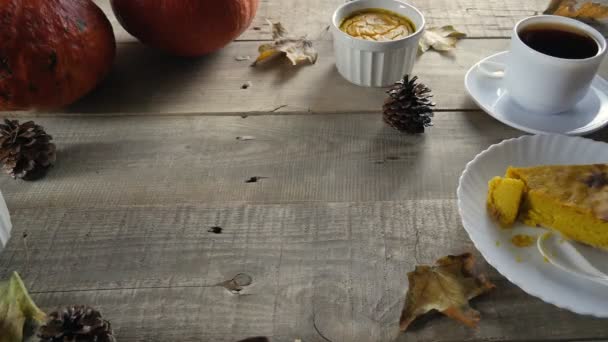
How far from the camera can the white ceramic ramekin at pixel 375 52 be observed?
69cm

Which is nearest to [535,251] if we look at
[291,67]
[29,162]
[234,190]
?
[234,190]

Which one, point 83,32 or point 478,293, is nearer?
point 478,293

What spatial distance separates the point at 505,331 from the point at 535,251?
0.09 meters

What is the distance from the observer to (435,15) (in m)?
0.87

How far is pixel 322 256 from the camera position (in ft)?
1.73

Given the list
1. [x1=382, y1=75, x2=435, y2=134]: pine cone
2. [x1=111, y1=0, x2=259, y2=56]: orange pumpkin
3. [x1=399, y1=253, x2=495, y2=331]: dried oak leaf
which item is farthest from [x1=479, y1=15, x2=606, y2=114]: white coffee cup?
[x1=111, y1=0, x2=259, y2=56]: orange pumpkin

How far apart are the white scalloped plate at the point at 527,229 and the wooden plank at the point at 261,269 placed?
0.02 metres

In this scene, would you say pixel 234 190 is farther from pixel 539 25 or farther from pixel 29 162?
pixel 539 25

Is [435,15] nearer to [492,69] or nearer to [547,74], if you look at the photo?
[492,69]

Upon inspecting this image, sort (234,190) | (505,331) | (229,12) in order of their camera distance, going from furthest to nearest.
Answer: (229,12)
(234,190)
(505,331)

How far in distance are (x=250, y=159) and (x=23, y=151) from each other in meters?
0.26

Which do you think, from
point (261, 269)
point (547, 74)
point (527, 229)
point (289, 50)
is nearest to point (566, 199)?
point (527, 229)

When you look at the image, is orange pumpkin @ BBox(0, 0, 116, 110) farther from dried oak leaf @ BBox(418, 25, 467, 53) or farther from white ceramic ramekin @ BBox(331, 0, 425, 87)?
dried oak leaf @ BBox(418, 25, 467, 53)

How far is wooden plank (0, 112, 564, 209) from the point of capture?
597 millimetres
